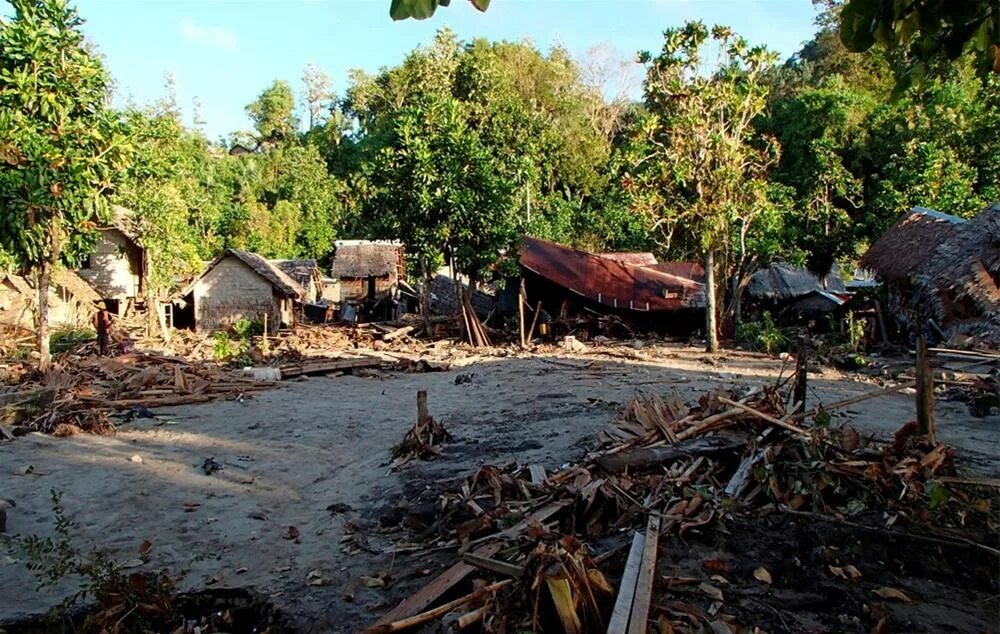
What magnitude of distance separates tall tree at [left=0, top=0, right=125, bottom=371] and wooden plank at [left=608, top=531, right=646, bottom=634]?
1415cm

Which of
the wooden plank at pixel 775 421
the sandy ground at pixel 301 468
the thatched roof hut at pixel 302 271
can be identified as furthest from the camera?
Result: the thatched roof hut at pixel 302 271

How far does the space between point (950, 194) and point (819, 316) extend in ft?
18.6

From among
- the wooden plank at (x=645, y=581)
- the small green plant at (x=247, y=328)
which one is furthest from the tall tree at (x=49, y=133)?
the wooden plank at (x=645, y=581)

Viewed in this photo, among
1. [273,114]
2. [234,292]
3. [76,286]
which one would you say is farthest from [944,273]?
[273,114]

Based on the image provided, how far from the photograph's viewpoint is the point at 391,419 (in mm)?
11945

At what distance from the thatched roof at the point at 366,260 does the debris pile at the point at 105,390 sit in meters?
19.7

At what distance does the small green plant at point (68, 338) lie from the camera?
831 inches

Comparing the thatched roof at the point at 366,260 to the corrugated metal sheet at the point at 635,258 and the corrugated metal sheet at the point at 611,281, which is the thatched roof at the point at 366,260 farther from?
the corrugated metal sheet at the point at 611,281

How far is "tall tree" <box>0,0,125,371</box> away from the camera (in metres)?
13.8

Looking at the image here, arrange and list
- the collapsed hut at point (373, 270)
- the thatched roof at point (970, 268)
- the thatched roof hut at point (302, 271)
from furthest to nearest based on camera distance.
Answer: the collapsed hut at point (373, 270) < the thatched roof hut at point (302, 271) < the thatched roof at point (970, 268)

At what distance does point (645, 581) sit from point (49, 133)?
15.1 m

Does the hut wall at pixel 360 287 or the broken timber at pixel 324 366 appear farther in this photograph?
the hut wall at pixel 360 287

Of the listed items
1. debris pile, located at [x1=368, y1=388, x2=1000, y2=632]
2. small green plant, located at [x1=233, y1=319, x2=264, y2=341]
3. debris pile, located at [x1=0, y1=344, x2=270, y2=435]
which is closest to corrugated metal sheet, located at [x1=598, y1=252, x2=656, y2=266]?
small green plant, located at [x1=233, y1=319, x2=264, y2=341]

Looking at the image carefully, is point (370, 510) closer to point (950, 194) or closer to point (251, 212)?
point (950, 194)
